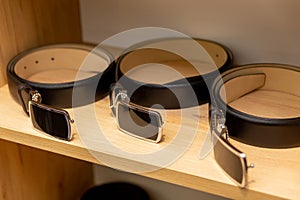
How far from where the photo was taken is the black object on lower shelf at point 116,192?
3.43 feet

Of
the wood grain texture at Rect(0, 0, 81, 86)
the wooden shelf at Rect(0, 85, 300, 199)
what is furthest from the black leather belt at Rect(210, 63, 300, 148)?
the wood grain texture at Rect(0, 0, 81, 86)

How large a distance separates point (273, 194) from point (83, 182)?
66 cm

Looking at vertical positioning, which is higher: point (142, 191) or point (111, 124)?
point (111, 124)

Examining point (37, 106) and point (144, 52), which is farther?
point (144, 52)

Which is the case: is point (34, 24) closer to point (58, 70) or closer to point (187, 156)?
point (58, 70)

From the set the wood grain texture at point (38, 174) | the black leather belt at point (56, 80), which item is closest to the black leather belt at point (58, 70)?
the black leather belt at point (56, 80)

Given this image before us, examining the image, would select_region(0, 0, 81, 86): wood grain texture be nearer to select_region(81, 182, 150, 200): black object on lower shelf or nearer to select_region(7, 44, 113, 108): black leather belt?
select_region(7, 44, 113, 108): black leather belt

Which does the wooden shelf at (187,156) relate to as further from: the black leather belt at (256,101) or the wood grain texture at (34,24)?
the wood grain texture at (34,24)

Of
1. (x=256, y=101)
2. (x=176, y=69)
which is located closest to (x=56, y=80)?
(x=176, y=69)

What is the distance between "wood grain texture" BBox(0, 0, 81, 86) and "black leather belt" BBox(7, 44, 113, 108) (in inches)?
1.0

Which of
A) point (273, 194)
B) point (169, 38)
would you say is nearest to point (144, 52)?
point (169, 38)

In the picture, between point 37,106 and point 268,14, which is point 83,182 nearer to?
point 37,106

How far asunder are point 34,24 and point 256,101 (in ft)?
1.39

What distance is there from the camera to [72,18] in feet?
3.02
